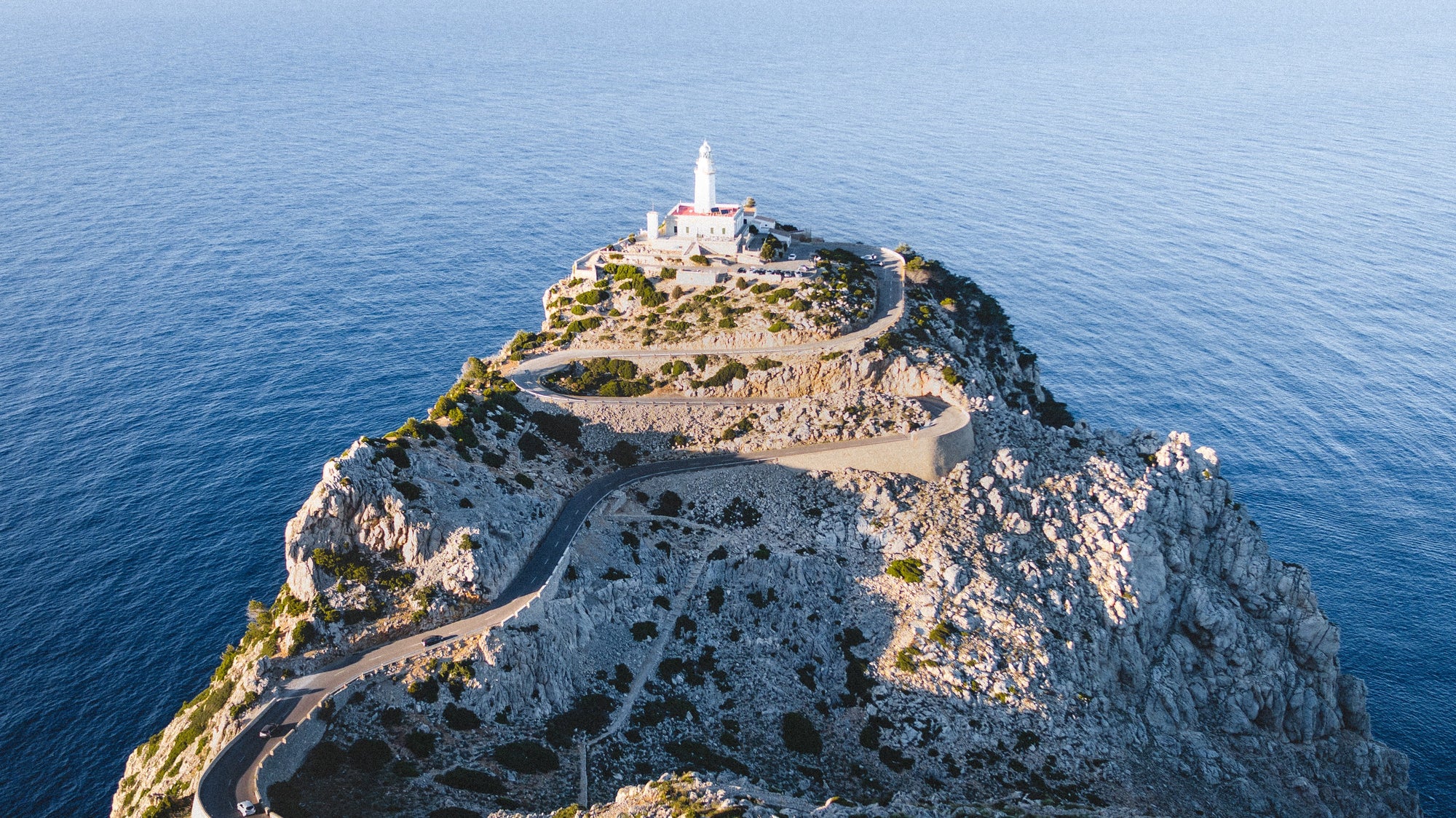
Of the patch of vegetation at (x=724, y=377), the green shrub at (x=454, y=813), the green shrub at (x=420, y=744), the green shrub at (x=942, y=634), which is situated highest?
the patch of vegetation at (x=724, y=377)

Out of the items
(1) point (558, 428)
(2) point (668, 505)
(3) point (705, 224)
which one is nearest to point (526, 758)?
(2) point (668, 505)

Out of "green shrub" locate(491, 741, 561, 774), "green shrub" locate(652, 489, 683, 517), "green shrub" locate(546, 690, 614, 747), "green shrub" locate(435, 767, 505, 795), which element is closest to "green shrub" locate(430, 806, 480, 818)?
"green shrub" locate(435, 767, 505, 795)

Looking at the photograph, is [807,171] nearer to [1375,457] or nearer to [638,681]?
[1375,457]

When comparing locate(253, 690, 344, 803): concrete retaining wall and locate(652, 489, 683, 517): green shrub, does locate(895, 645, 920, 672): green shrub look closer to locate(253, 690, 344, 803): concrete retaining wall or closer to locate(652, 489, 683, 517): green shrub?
locate(652, 489, 683, 517): green shrub

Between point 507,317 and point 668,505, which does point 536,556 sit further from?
point 507,317

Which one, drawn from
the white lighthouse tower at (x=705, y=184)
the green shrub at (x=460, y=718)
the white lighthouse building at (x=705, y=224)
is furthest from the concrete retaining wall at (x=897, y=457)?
the white lighthouse tower at (x=705, y=184)

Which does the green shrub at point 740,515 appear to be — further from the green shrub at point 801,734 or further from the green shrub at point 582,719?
the green shrub at point 582,719
